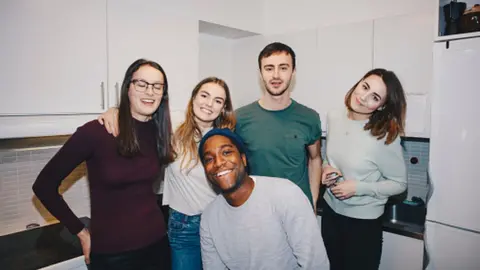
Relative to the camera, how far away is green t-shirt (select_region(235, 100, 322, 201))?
172cm

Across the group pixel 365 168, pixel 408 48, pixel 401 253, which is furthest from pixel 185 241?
pixel 408 48

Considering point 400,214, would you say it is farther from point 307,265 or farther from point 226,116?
point 226,116

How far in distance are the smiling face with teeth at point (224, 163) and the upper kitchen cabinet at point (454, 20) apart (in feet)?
3.97

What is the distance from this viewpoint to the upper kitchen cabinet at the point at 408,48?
190cm

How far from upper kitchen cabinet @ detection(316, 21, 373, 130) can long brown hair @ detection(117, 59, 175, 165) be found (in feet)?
3.97

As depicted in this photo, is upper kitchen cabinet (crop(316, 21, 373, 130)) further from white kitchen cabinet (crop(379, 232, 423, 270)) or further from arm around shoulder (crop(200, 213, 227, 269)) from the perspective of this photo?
arm around shoulder (crop(200, 213, 227, 269))

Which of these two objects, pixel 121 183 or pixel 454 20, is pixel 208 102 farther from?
pixel 454 20

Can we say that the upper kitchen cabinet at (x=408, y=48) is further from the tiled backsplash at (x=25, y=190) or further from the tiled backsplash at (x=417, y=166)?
the tiled backsplash at (x=25, y=190)

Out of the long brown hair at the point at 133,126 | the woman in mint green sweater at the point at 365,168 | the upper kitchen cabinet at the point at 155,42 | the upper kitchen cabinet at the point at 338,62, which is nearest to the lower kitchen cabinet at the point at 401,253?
the woman in mint green sweater at the point at 365,168

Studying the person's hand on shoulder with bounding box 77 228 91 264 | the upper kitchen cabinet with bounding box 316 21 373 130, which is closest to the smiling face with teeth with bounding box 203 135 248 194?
the person's hand on shoulder with bounding box 77 228 91 264

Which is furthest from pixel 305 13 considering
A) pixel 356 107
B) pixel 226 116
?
pixel 226 116

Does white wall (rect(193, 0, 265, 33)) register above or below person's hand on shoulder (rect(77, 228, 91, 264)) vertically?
above

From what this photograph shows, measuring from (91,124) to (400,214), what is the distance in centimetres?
197

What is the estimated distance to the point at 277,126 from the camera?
174 cm
